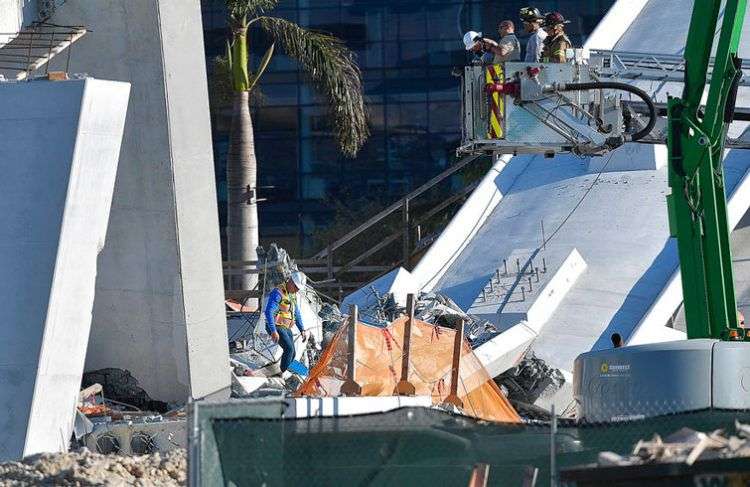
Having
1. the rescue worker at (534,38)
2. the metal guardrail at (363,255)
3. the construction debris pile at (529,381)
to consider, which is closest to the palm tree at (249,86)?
the metal guardrail at (363,255)

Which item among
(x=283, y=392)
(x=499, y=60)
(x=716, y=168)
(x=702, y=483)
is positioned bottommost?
(x=283, y=392)

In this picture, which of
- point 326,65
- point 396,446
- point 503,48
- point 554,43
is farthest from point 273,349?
point 396,446

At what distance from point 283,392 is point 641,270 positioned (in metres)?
7.57

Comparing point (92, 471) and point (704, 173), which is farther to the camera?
point (704, 173)

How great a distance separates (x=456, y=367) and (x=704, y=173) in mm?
2818

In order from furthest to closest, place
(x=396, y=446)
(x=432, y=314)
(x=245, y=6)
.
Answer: (x=245, y=6) < (x=432, y=314) < (x=396, y=446)

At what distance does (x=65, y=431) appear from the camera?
14.2m

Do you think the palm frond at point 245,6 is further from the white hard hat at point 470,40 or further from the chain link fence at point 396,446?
the chain link fence at point 396,446

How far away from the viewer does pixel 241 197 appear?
30891 millimetres

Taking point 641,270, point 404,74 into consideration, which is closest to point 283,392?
point 641,270

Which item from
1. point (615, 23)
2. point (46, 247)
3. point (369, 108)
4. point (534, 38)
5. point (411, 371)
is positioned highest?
point (615, 23)

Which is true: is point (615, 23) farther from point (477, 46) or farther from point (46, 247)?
point (46, 247)

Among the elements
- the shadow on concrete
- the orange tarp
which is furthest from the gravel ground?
the shadow on concrete

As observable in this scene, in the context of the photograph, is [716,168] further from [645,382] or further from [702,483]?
[702,483]
